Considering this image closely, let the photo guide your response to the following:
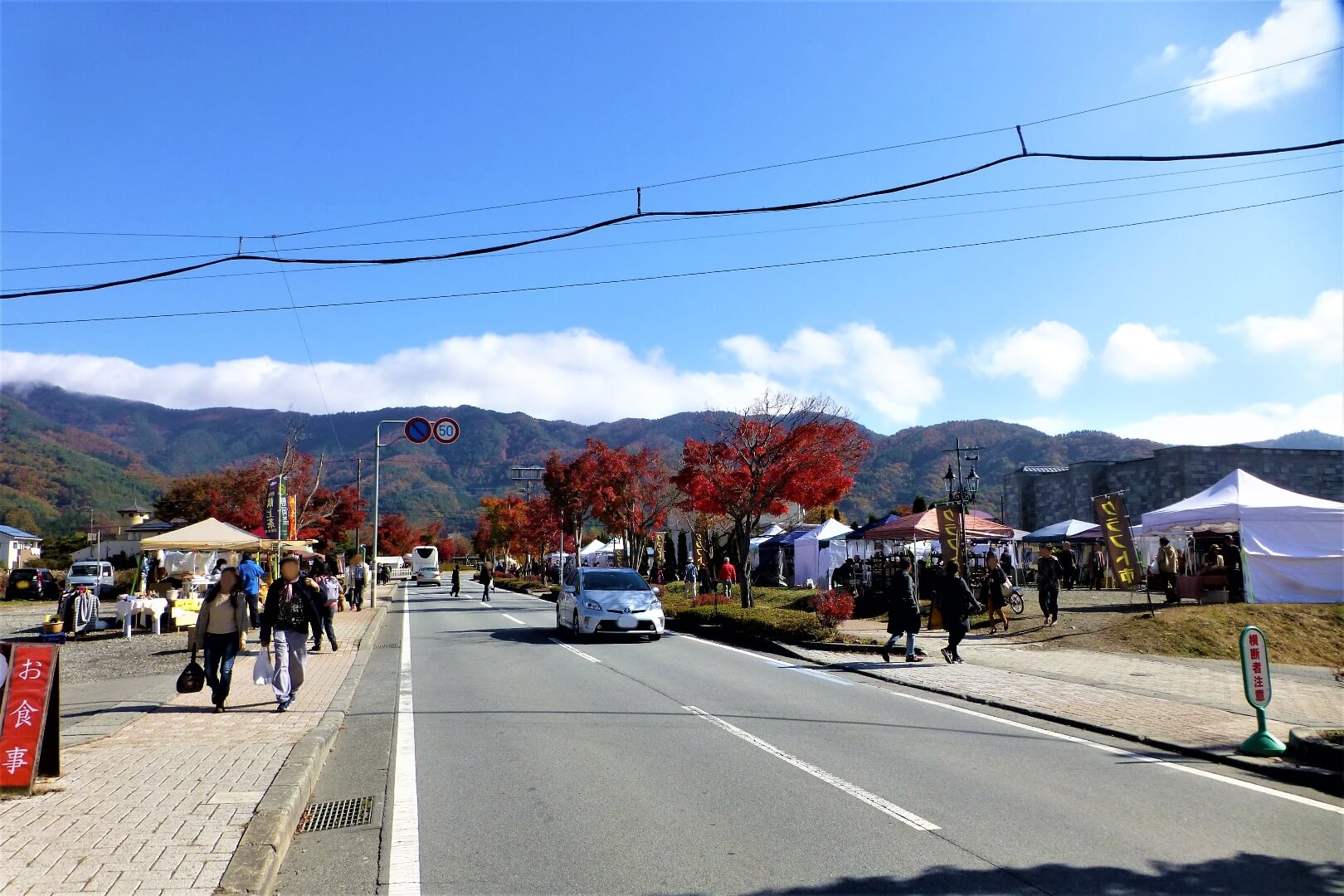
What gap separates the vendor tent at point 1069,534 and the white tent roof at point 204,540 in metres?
29.8

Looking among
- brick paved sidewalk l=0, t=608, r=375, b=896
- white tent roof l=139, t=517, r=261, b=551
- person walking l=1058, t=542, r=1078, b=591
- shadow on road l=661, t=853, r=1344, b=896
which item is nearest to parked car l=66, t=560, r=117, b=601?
white tent roof l=139, t=517, r=261, b=551

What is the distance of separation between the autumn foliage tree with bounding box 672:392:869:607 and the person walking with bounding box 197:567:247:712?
1596 cm

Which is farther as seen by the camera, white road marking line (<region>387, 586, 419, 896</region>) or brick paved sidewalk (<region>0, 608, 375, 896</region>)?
white road marking line (<region>387, 586, 419, 896</region>)

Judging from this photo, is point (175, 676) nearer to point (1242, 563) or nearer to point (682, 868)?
point (682, 868)

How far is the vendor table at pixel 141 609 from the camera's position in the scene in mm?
21906

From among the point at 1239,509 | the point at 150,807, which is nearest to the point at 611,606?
the point at 150,807

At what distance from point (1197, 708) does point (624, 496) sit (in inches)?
1290

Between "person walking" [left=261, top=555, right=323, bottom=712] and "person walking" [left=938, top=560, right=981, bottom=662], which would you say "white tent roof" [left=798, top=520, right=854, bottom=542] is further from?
"person walking" [left=261, top=555, right=323, bottom=712]

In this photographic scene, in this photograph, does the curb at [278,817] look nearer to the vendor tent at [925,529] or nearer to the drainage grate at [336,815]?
the drainage grate at [336,815]

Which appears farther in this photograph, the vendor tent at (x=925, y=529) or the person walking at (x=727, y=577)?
the person walking at (x=727, y=577)

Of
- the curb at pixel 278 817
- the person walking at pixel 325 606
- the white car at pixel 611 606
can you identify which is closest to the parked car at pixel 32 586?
the person walking at pixel 325 606

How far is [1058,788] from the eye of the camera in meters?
7.22

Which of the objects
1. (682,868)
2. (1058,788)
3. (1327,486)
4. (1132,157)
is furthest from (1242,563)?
(1327,486)

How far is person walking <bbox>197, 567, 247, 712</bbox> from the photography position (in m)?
10.2
